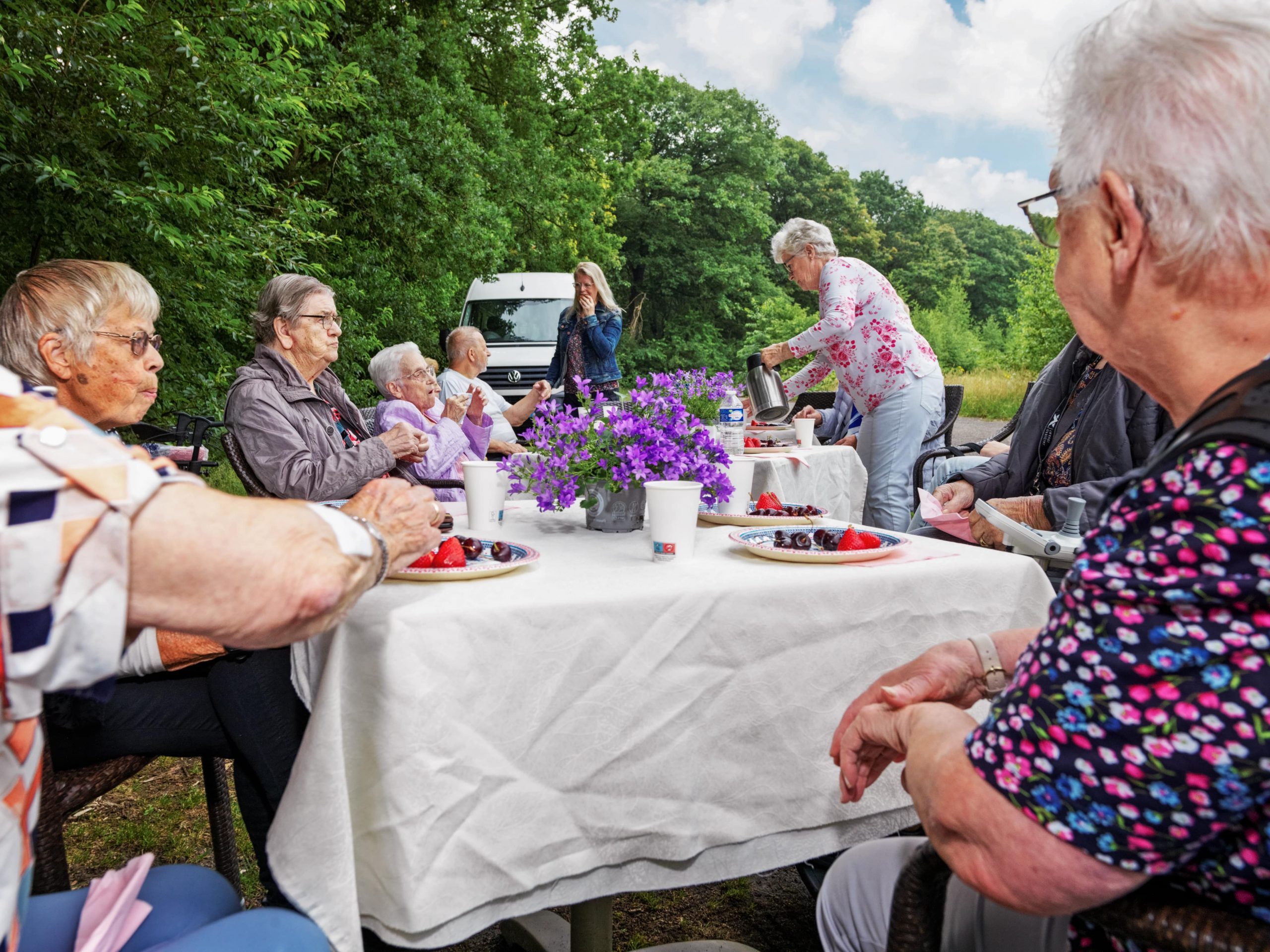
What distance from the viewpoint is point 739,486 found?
7.55 feet

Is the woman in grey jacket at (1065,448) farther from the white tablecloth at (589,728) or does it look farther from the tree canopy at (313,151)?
the tree canopy at (313,151)

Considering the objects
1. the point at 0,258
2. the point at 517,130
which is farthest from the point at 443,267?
the point at 0,258

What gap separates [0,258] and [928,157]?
52855mm

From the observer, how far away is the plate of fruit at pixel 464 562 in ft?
5.02

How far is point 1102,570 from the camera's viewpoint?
0.78 m

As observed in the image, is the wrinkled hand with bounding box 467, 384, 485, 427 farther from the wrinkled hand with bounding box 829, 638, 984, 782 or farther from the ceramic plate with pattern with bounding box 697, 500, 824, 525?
the wrinkled hand with bounding box 829, 638, 984, 782

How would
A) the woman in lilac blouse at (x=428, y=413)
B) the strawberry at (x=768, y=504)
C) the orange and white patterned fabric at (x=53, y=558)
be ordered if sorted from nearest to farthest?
the orange and white patterned fabric at (x=53, y=558) → the strawberry at (x=768, y=504) → the woman in lilac blouse at (x=428, y=413)

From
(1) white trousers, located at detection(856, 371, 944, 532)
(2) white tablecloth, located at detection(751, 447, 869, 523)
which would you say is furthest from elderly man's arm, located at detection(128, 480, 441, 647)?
(1) white trousers, located at detection(856, 371, 944, 532)

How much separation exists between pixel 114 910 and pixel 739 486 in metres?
1.62

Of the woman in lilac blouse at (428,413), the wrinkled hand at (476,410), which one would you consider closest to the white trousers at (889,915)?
the woman in lilac blouse at (428,413)

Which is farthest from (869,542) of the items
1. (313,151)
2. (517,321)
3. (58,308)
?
(517,321)

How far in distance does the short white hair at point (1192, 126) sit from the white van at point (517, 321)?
12.5 m

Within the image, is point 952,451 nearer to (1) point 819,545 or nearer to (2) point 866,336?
(2) point 866,336

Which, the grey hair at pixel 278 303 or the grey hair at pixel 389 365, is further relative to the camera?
the grey hair at pixel 389 365
